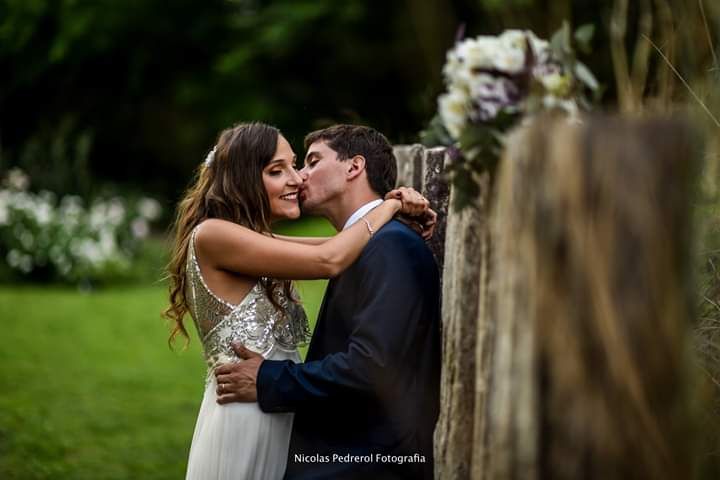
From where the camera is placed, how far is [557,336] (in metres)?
2.10

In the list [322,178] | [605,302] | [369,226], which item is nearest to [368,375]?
[369,226]

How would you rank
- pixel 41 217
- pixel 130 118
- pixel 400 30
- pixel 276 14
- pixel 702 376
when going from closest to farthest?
pixel 702 376
pixel 41 217
pixel 276 14
pixel 400 30
pixel 130 118

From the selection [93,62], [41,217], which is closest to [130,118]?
[93,62]

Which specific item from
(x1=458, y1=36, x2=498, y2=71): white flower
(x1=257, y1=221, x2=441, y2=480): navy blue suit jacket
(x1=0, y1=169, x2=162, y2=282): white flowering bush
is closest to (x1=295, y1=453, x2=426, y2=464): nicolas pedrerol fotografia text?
(x1=257, y1=221, x2=441, y2=480): navy blue suit jacket

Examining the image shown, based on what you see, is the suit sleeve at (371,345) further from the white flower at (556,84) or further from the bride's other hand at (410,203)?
the white flower at (556,84)

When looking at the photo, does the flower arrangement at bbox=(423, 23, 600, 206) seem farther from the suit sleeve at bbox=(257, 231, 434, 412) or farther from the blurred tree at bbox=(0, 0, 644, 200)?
the blurred tree at bbox=(0, 0, 644, 200)

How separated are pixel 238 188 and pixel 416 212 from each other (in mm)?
710

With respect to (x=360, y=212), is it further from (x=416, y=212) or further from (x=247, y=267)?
(x=247, y=267)

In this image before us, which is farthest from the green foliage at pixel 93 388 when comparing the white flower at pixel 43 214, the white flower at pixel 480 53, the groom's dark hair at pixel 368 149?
the white flower at pixel 480 53

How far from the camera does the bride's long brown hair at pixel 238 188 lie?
150 inches

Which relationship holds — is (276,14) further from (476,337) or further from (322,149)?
(476,337)

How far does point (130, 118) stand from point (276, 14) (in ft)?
24.1

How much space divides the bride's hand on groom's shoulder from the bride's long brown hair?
1.71 feet

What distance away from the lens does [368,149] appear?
3.83 metres
